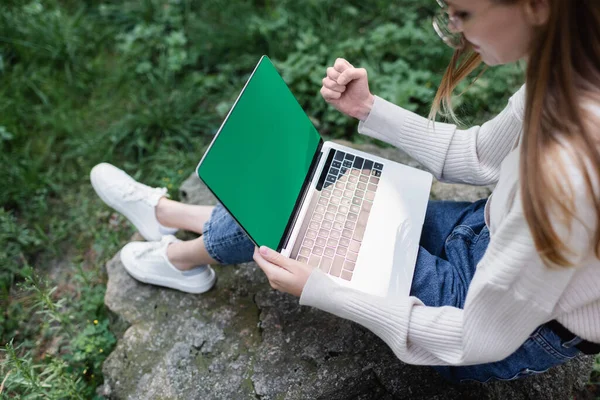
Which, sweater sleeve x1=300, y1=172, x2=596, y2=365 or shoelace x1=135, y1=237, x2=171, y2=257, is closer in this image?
sweater sleeve x1=300, y1=172, x2=596, y2=365

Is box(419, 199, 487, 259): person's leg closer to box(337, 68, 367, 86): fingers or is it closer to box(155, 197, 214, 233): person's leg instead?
box(337, 68, 367, 86): fingers

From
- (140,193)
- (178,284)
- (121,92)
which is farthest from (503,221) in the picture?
(121,92)

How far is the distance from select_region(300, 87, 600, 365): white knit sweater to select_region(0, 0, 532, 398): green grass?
1156mm

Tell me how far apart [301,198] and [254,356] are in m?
0.57

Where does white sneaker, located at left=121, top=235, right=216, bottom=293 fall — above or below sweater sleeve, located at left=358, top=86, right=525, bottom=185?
below

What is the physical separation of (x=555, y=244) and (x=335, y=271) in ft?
2.01

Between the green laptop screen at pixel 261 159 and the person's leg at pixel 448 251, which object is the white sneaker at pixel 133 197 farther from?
the person's leg at pixel 448 251

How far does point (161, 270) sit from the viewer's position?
1863 millimetres

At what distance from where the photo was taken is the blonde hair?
88 cm

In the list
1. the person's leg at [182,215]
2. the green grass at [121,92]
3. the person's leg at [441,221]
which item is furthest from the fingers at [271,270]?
the green grass at [121,92]

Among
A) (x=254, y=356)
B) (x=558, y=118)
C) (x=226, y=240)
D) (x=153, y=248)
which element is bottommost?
(x=254, y=356)

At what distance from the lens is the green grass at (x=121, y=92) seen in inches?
89.3

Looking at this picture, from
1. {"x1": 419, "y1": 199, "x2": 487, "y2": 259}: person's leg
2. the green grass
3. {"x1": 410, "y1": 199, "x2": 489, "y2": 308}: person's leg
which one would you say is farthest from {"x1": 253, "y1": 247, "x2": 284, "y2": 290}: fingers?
the green grass

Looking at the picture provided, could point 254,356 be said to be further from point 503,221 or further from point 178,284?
point 503,221
